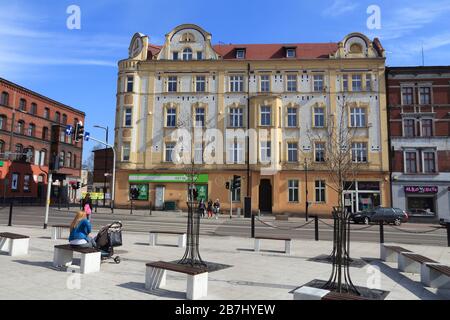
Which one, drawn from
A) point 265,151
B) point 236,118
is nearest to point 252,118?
point 236,118

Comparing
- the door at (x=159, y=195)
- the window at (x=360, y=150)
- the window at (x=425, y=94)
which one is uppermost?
the window at (x=425, y=94)

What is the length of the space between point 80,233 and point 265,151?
28124mm

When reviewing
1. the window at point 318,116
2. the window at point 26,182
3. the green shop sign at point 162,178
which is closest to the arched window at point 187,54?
the green shop sign at point 162,178

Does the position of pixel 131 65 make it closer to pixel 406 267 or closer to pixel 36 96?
pixel 36 96

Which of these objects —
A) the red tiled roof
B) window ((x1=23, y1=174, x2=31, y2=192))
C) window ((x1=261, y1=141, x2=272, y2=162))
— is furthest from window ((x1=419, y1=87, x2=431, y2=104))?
window ((x1=23, y1=174, x2=31, y2=192))

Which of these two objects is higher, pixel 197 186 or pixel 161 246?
pixel 197 186

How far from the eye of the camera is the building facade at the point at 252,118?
35.5 metres

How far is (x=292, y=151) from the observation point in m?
36.4

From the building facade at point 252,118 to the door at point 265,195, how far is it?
4.0 inches

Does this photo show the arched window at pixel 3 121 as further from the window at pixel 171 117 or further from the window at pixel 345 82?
the window at pixel 345 82

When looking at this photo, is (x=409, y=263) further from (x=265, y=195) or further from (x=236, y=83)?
(x=236, y=83)

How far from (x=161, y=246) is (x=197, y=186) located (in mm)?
23618
